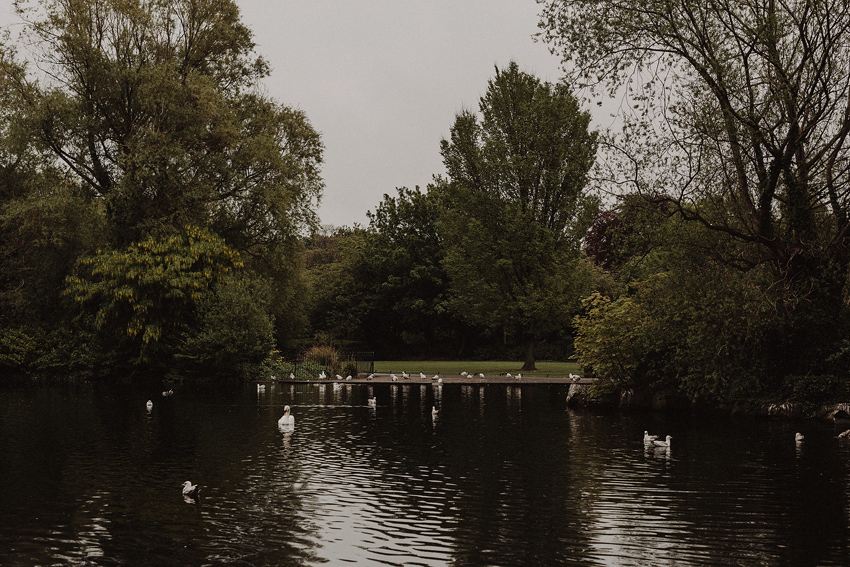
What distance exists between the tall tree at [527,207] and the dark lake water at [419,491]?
2260cm

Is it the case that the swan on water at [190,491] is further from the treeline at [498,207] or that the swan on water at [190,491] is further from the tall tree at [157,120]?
the tall tree at [157,120]

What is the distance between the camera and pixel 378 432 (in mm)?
22656

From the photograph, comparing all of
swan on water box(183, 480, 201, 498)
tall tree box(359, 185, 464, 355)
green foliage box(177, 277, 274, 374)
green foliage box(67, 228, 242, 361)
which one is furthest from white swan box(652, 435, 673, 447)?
tall tree box(359, 185, 464, 355)

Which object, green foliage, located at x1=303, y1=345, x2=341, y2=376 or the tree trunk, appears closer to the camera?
green foliage, located at x1=303, y1=345, x2=341, y2=376

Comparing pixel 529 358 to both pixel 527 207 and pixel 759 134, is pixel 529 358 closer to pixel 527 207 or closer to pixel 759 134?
pixel 527 207

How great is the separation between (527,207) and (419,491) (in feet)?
122

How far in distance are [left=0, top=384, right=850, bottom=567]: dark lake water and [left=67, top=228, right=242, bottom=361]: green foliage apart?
14.9m

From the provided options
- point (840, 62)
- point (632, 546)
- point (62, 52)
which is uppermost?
point (62, 52)

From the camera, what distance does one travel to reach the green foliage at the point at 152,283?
41.1 meters

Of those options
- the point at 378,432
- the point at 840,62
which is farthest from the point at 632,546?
the point at 840,62

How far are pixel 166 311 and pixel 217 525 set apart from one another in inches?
1311

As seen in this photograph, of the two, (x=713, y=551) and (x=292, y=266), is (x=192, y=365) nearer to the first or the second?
(x=292, y=266)

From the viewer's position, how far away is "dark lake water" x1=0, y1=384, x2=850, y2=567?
1038 centimetres

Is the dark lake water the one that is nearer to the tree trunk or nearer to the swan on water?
the swan on water
